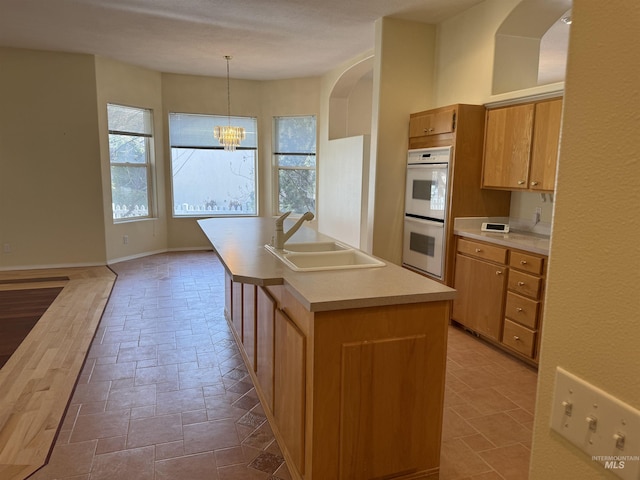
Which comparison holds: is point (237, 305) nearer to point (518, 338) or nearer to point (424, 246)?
point (424, 246)

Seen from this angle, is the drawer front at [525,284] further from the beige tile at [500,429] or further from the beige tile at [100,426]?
the beige tile at [100,426]

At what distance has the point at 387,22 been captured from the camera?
443cm

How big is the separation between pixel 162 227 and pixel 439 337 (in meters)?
6.36

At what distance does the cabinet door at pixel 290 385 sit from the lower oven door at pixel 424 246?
2274mm

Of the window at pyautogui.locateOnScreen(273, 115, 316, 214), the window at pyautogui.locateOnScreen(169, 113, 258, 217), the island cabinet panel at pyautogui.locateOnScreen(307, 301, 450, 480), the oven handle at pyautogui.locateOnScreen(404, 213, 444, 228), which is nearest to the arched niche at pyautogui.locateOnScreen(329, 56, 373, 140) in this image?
the window at pyautogui.locateOnScreen(273, 115, 316, 214)

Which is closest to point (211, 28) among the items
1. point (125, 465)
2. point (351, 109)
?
point (351, 109)

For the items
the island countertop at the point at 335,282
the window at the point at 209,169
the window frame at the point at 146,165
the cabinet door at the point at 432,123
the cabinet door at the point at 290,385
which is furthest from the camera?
the window at the point at 209,169

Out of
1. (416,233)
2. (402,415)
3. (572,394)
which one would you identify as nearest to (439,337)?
(402,415)

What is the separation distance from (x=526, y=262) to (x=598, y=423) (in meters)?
2.79

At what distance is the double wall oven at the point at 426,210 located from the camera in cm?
406

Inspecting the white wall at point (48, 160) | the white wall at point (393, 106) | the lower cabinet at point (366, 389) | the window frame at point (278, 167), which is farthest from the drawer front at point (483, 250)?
the white wall at point (48, 160)

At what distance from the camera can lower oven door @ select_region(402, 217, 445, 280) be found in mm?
4113

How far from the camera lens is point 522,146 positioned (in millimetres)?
3486

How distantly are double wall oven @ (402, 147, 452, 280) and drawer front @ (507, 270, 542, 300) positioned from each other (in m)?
0.77
